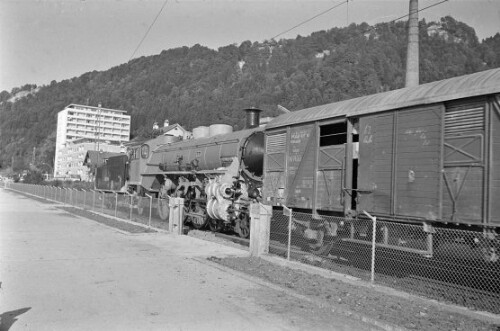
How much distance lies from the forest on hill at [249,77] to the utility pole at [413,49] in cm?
1042

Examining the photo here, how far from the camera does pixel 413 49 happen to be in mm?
19672

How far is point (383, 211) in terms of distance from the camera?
892 centimetres

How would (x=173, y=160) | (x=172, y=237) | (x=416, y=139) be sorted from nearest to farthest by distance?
1. (x=416, y=139)
2. (x=172, y=237)
3. (x=173, y=160)

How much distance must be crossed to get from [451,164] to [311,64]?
52580 millimetres

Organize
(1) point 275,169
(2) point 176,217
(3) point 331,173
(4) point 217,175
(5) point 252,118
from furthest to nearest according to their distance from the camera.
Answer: (5) point 252,118
(4) point 217,175
(2) point 176,217
(1) point 275,169
(3) point 331,173

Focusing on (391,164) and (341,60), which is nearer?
(391,164)

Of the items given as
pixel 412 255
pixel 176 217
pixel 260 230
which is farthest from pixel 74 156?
pixel 412 255

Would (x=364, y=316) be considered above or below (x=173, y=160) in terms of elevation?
below

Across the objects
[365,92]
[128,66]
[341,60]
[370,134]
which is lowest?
[370,134]

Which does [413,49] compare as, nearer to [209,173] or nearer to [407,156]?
[209,173]

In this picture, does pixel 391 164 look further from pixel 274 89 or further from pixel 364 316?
pixel 274 89

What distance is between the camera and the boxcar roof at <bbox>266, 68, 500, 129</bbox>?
741 cm

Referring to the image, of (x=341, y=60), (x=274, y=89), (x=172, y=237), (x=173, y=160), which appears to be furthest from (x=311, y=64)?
(x=172, y=237)

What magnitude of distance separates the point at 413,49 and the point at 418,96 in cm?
1252
